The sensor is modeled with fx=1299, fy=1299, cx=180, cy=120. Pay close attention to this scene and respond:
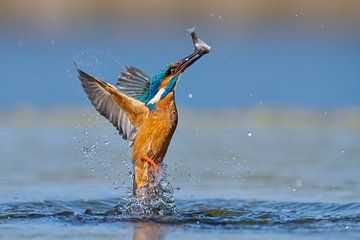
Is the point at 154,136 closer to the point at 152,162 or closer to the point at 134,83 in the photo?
the point at 152,162

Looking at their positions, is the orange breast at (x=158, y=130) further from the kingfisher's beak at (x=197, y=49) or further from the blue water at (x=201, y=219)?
the blue water at (x=201, y=219)

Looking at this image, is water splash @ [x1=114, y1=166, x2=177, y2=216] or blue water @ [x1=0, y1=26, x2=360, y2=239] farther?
water splash @ [x1=114, y1=166, x2=177, y2=216]

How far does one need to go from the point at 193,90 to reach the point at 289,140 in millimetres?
4326

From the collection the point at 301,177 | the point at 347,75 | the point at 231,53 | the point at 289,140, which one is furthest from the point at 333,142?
the point at 231,53

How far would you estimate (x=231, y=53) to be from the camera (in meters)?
21.0

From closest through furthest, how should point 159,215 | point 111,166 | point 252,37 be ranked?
point 159,215 → point 111,166 → point 252,37

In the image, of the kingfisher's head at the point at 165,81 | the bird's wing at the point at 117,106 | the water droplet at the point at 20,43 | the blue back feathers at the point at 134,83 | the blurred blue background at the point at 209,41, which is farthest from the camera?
the water droplet at the point at 20,43

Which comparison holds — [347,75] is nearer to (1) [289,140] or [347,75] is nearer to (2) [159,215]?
(1) [289,140]

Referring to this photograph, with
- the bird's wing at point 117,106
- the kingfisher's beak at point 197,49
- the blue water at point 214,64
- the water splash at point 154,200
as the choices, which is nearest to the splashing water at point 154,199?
the water splash at point 154,200

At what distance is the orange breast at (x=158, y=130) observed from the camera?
31.8ft

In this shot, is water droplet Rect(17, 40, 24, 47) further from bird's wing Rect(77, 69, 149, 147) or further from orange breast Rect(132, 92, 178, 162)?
orange breast Rect(132, 92, 178, 162)

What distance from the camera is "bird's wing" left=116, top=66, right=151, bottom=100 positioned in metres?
10.3

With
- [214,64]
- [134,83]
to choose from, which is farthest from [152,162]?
[214,64]

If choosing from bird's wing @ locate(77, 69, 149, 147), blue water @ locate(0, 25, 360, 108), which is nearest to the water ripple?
bird's wing @ locate(77, 69, 149, 147)
